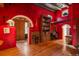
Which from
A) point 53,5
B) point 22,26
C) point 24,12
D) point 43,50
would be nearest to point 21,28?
point 22,26

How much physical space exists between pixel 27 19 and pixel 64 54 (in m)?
0.76

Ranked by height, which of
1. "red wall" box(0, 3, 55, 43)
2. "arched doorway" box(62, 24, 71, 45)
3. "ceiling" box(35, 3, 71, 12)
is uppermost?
"ceiling" box(35, 3, 71, 12)

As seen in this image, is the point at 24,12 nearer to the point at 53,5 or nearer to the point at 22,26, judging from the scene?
the point at 22,26

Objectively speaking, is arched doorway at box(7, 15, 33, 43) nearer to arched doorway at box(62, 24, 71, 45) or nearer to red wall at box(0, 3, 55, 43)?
red wall at box(0, 3, 55, 43)

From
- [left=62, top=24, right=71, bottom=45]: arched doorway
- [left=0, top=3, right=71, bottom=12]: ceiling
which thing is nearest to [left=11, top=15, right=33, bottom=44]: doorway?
[left=0, top=3, right=71, bottom=12]: ceiling

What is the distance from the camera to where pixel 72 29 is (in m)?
1.91

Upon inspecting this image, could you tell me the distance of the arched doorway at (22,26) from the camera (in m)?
1.90

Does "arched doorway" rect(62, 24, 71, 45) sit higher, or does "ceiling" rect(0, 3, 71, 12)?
"ceiling" rect(0, 3, 71, 12)

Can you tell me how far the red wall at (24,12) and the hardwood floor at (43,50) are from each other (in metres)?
0.26

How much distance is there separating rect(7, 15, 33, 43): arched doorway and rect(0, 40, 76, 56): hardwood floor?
89 mm

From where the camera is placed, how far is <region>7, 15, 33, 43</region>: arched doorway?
1.90m

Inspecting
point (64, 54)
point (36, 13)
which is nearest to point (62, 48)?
point (64, 54)

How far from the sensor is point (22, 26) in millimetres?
1912

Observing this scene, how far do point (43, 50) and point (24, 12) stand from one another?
2.10 feet
